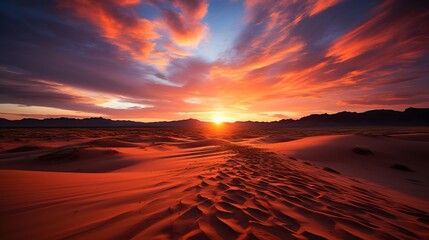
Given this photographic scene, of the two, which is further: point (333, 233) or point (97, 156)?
point (97, 156)

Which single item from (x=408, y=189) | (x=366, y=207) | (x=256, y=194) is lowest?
(x=408, y=189)

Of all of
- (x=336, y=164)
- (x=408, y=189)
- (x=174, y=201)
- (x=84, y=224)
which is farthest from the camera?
(x=336, y=164)

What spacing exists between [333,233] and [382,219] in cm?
143

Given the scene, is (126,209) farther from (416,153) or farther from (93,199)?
(416,153)

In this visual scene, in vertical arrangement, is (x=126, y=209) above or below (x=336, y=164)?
above

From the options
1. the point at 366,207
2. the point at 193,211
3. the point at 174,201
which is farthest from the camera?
the point at 366,207

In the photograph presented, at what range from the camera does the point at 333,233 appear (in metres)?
2.42

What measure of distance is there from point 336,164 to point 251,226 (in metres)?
10.6

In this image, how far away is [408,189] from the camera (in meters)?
6.64

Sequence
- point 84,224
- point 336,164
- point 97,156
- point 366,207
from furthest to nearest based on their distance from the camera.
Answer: point 97,156, point 336,164, point 366,207, point 84,224

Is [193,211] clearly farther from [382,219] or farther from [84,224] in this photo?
[382,219]

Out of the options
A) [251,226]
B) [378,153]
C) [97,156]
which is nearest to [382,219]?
[251,226]

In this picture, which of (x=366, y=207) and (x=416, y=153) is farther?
(x=416, y=153)

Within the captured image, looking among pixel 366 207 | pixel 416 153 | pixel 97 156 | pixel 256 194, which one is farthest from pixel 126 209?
pixel 416 153
